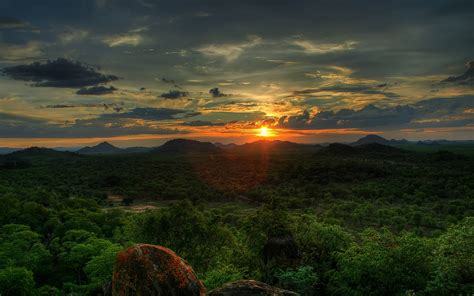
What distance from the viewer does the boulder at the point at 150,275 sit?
14445mm

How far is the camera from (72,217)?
192ft

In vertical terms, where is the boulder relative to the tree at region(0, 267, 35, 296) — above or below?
above

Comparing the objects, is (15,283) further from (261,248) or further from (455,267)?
(455,267)

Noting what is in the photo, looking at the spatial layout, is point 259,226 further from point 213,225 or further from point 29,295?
point 29,295

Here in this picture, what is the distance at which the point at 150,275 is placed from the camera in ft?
47.6

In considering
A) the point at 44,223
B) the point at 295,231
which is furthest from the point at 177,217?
the point at 44,223

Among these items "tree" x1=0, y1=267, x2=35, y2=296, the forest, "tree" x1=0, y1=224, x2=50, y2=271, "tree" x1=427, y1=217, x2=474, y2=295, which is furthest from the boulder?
"tree" x1=0, y1=224, x2=50, y2=271

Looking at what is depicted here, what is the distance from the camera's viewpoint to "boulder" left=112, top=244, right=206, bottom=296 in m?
14.4

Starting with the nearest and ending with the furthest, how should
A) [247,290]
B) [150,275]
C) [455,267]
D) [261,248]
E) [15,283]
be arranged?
[150,275] < [247,290] < [455,267] < [15,283] < [261,248]

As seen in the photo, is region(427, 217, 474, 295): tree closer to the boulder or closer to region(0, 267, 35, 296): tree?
the boulder

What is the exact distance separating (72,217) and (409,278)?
51481 mm


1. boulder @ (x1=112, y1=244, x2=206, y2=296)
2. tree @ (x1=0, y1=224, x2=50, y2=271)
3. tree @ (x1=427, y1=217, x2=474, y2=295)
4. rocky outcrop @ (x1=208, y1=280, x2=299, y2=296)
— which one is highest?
boulder @ (x1=112, y1=244, x2=206, y2=296)

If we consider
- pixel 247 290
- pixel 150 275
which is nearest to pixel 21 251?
pixel 150 275

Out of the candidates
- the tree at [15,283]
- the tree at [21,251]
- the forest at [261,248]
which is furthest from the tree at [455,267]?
the tree at [21,251]
